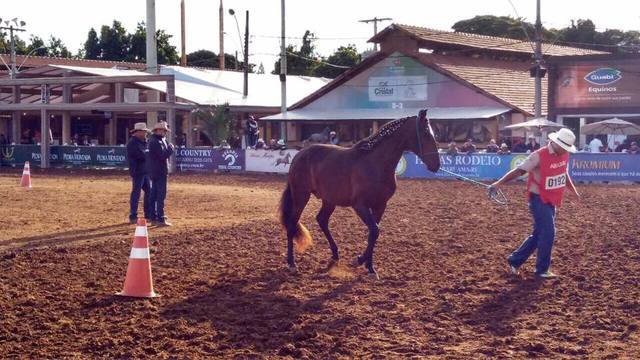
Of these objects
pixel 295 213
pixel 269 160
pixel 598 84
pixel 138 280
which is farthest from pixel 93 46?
pixel 138 280

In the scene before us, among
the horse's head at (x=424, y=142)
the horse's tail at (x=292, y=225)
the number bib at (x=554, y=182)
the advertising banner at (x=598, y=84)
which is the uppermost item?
the advertising banner at (x=598, y=84)

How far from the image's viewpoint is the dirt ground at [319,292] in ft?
22.2

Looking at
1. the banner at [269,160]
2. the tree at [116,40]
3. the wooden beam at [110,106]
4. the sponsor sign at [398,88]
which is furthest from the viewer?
the tree at [116,40]

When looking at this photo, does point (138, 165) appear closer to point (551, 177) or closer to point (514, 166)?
point (551, 177)

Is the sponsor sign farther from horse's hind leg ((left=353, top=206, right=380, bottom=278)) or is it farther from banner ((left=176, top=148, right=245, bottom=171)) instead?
horse's hind leg ((left=353, top=206, right=380, bottom=278))

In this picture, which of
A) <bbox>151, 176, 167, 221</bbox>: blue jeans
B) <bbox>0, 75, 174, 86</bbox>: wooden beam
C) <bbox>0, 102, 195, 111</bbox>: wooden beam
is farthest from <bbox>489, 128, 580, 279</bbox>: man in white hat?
<bbox>0, 102, 195, 111</bbox>: wooden beam

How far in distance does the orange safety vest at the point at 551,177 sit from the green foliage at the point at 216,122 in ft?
105

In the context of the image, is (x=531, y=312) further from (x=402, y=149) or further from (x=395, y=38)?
(x=395, y=38)

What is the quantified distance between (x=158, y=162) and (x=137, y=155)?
593mm

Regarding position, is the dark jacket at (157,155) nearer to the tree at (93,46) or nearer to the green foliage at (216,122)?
the green foliage at (216,122)

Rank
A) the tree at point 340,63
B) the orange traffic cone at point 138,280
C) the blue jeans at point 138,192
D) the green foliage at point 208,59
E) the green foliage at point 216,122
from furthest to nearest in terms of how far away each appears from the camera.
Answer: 1. the green foliage at point 208,59
2. the tree at point 340,63
3. the green foliage at point 216,122
4. the blue jeans at point 138,192
5. the orange traffic cone at point 138,280

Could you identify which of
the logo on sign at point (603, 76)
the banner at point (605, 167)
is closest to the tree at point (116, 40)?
the logo on sign at point (603, 76)

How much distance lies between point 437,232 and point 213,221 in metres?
4.31

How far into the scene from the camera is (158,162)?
1445 centimetres
